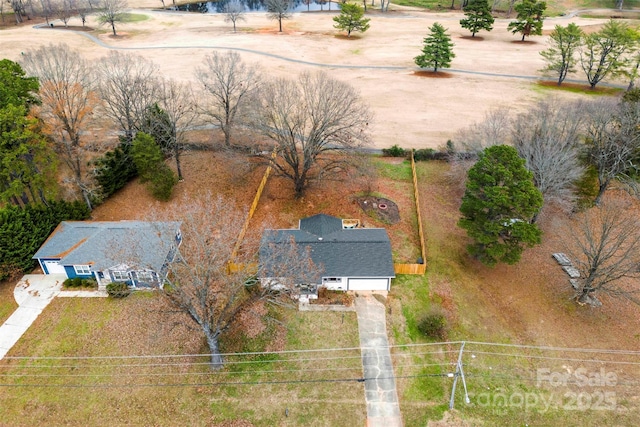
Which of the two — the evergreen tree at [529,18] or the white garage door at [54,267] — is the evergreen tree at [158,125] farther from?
the evergreen tree at [529,18]

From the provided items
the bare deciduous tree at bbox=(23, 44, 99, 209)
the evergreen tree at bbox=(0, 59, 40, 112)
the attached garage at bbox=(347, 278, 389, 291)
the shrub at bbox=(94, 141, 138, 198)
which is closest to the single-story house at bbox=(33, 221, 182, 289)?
the bare deciduous tree at bbox=(23, 44, 99, 209)

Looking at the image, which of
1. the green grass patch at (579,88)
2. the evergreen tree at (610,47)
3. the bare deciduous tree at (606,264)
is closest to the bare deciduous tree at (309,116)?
the bare deciduous tree at (606,264)

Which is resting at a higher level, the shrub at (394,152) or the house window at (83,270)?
the shrub at (394,152)

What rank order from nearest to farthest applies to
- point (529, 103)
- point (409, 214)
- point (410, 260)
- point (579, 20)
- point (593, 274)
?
point (593, 274) < point (410, 260) < point (409, 214) < point (529, 103) < point (579, 20)

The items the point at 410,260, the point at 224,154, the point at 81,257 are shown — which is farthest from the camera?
the point at 224,154

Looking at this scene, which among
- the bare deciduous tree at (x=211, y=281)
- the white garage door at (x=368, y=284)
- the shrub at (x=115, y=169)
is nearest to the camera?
the bare deciduous tree at (x=211, y=281)

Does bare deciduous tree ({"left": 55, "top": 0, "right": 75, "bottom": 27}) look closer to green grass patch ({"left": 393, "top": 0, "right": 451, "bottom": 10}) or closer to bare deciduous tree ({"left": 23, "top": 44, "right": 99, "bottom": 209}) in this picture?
bare deciduous tree ({"left": 23, "top": 44, "right": 99, "bottom": 209})

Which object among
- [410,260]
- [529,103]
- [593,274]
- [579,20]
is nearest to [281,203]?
[410,260]

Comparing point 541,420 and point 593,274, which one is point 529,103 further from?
point 541,420

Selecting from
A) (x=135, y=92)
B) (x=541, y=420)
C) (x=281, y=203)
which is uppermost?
(x=135, y=92)
